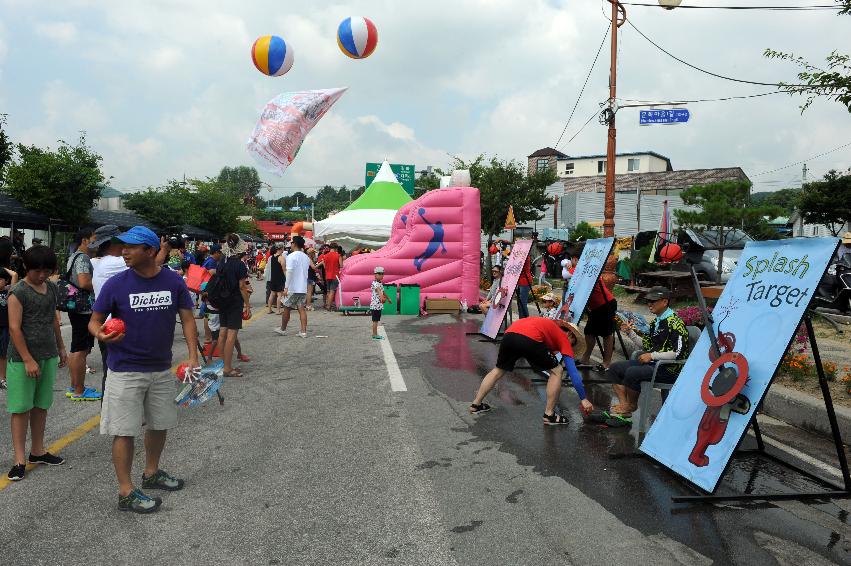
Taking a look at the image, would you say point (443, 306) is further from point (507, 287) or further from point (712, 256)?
point (712, 256)

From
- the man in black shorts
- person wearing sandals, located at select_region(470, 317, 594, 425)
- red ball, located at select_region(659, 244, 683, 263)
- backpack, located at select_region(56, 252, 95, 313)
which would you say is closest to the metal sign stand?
red ball, located at select_region(659, 244, 683, 263)

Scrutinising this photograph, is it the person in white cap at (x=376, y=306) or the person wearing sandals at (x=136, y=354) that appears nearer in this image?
the person wearing sandals at (x=136, y=354)

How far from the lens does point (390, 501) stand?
4.15 m

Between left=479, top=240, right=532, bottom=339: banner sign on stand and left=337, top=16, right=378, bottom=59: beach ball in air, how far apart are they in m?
6.08

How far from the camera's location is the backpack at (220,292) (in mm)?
8141

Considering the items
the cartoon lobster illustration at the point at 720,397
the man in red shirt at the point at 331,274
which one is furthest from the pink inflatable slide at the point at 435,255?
the cartoon lobster illustration at the point at 720,397

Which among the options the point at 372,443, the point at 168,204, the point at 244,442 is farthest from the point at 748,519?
the point at 168,204

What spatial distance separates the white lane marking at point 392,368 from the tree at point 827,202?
2492 cm

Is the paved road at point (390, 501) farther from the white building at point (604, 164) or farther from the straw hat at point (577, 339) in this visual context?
the white building at point (604, 164)

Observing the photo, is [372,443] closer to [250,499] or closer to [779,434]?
[250,499]

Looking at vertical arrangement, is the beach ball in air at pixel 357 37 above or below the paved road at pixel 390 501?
above

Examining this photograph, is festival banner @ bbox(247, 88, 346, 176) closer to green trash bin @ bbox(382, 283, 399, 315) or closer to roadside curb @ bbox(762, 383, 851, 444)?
green trash bin @ bbox(382, 283, 399, 315)

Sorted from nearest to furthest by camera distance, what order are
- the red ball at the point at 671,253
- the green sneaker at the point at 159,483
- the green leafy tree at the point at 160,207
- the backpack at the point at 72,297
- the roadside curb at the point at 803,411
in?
the green sneaker at the point at 159,483, the red ball at the point at 671,253, the roadside curb at the point at 803,411, the backpack at the point at 72,297, the green leafy tree at the point at 160,207

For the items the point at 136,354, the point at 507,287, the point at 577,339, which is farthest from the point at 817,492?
the point at 507,287
